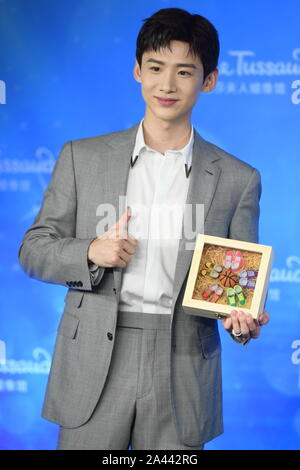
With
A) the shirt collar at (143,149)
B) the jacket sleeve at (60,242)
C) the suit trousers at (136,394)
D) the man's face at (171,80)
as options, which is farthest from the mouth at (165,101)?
the suit trousers at (136,394)

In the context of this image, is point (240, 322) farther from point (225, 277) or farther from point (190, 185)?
point (190, 185)

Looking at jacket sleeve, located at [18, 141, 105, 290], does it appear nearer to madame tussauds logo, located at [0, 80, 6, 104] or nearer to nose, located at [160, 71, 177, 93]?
nose, located at [160, 71, 177, 93]

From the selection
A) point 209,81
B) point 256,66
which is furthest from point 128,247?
point 256,66

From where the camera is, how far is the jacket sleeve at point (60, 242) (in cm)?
189

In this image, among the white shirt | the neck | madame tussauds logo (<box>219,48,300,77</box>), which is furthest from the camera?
madame tussauds logo (<box>219,48,300,77</box>)

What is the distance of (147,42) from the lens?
6.68 feet

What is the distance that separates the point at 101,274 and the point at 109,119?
5.90ft

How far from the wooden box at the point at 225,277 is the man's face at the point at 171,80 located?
401 mm

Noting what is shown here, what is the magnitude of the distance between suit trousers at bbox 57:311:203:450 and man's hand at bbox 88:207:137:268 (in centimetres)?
17

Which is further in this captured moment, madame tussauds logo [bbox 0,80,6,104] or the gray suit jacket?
madame tussauds logo [bbox 0,80,6,104]

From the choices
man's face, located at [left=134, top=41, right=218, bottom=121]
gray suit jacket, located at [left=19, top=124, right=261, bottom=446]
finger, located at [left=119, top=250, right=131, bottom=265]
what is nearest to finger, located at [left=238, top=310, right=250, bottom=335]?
gray suit jacket, located at [left=19, top=124, right=261, bottom=446]

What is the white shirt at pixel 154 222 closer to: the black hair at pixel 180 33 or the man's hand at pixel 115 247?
the man's hand at pixel 115 247

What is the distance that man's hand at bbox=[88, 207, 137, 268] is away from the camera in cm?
184

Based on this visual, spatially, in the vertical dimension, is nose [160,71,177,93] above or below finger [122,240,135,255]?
above
